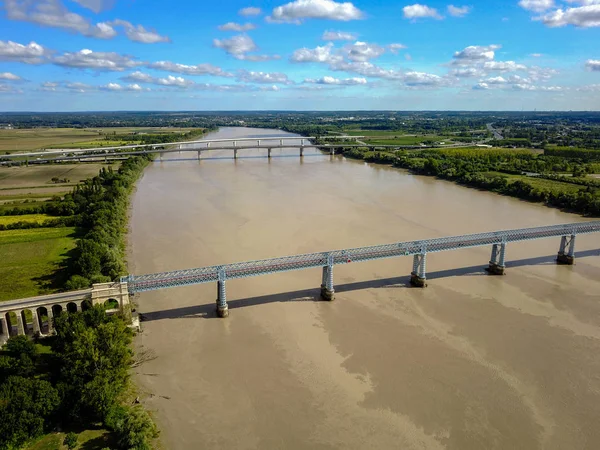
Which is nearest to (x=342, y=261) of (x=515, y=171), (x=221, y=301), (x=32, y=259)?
(x=221, y=301)

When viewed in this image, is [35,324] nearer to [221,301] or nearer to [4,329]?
[4,329]

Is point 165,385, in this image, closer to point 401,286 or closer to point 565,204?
point 401,286

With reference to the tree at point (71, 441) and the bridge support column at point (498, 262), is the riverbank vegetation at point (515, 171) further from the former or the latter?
the tree at point (71, 441)

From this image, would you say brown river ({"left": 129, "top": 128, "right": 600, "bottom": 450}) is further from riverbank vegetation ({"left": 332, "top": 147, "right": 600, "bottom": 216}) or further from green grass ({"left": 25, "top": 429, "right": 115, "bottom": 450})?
riverbank vegetation ({"left": 332, "top": 147, "right": 600, "bottom": 216})

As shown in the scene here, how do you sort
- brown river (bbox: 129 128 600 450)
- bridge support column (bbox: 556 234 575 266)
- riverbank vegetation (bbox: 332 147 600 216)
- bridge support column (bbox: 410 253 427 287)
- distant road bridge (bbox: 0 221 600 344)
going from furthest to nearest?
riverbank vegetation (bbox: 332 147 600 216), bridge support column (bbox: 556 234 575 266), bridge support column (bbox: 410 253 427 287), distant road bridge (bbox: 0 221 600 344), brown river (bbox: 129 128 600 450)

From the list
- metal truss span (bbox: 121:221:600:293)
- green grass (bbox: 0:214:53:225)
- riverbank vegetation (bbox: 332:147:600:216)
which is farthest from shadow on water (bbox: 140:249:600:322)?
green grass (bbox: 0:214:53:225)

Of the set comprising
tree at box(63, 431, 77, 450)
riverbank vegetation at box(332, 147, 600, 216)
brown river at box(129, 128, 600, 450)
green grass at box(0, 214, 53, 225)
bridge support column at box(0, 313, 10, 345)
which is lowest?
brown river at box(129, 128, 600, 450)
